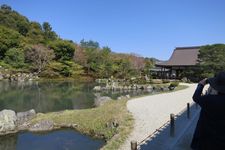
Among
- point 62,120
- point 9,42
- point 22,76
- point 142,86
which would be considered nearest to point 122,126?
point 62,120

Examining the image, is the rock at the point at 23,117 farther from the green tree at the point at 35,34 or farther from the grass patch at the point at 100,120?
the green tree at the point at 35,34

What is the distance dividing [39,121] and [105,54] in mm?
31286

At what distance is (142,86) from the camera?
2553 centimetres

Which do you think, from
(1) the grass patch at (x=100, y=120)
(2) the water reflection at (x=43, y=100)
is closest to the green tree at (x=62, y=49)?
(2) the water reflection at (x=43, y=100)

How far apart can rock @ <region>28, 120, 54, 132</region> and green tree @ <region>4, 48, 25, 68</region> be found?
2789cm

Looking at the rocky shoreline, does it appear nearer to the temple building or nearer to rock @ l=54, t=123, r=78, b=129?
rock @ l=54, t=123, r=78, b=129

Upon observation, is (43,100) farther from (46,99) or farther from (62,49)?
(62,49)

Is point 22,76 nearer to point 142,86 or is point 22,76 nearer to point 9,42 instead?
point 9,42

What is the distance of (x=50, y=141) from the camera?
24.8 feet

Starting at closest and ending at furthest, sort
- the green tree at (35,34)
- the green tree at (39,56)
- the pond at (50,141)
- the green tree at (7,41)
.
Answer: the pond at (50,141)
the green tree at (7,41)
the green tree at (39,56)
the green tree at (35,34)

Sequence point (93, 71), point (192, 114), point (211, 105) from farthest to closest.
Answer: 1. point (93, 71)
2. point (192, 114)
3. point (211, 105)

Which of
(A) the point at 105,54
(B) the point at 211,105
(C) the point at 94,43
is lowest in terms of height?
(B) the point at 211,105

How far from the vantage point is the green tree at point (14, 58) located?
34688 millimetres

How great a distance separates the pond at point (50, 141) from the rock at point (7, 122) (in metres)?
0.46
